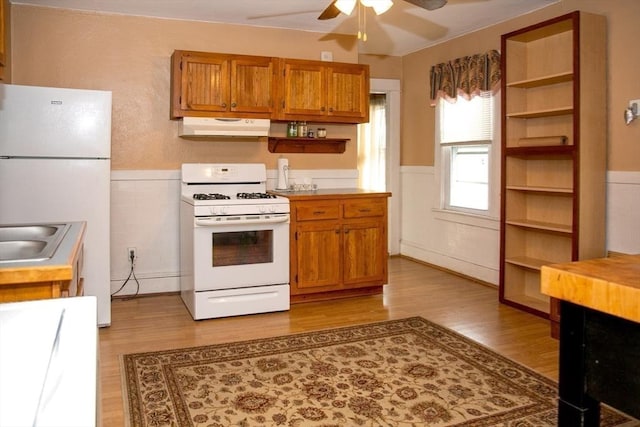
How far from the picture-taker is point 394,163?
6539 mm

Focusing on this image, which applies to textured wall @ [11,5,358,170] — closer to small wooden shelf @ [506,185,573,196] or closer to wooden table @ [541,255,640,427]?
small wooden shelf @ [506,185,573,196]

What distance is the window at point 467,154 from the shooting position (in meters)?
5.13

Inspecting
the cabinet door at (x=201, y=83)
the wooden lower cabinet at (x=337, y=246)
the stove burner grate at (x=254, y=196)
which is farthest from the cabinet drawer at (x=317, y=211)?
the cabinet door at (x=201, y=83)

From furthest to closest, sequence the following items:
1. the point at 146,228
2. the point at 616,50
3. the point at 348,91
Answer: the point at 348,91, the point at 146,228, the point at 616,50

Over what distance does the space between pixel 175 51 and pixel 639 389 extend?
13.4 ft

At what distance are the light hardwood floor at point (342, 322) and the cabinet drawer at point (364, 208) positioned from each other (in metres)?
0.74

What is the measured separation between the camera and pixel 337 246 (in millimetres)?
4559

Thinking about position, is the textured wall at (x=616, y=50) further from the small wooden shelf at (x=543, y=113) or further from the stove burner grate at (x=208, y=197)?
the stove burner grate at (x=208, y=197)

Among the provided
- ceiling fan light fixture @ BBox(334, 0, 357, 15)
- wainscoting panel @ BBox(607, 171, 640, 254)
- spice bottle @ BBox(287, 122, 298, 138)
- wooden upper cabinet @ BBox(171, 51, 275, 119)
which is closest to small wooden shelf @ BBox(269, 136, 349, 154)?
spice bottle @ BBox(287, 122, 298, 138)

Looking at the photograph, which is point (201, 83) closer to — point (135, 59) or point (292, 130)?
point (135, 59)

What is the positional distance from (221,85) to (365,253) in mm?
1870

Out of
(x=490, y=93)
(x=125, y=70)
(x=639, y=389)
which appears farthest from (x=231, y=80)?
(x=639, y=389)

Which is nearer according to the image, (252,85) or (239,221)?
(239,221)

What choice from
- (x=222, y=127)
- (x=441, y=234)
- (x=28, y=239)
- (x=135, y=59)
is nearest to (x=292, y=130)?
(x=222, y=127)
